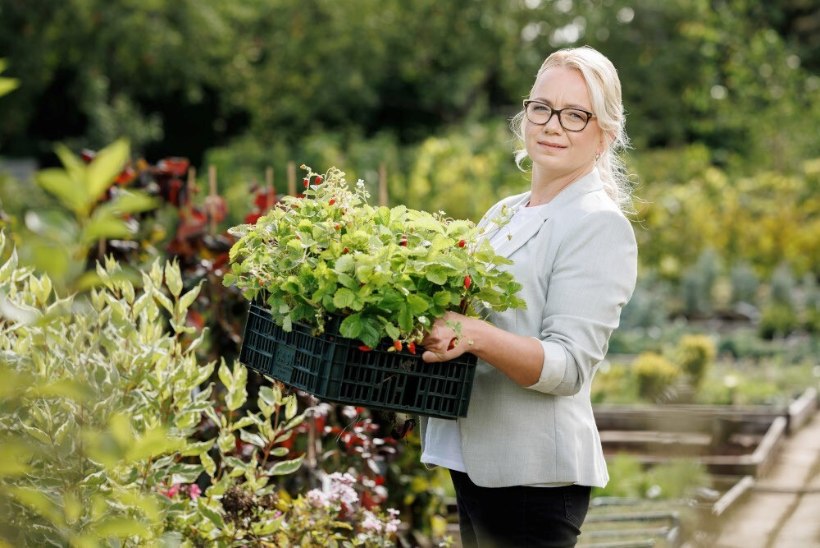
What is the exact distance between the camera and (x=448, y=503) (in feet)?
14.0

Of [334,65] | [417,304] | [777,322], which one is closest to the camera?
[417,304]

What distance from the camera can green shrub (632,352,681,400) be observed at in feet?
22.2

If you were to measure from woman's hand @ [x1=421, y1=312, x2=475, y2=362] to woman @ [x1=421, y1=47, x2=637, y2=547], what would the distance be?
6cm

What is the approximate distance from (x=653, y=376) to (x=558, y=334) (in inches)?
193

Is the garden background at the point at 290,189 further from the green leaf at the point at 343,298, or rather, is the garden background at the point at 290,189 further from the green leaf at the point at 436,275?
the green leaf at the point at 436,275

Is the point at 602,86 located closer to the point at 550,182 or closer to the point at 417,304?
the point at 550,182

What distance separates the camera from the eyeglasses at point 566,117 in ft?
7.09

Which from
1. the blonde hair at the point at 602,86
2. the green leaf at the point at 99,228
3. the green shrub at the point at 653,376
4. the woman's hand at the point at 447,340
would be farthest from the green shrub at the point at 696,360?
the green leaf at the point at 99,228

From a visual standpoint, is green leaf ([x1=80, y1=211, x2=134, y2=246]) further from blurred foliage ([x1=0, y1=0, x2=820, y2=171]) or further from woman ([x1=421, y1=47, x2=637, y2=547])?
blurred foliage ([x1=0, y1=0, x2=820, y2=171])

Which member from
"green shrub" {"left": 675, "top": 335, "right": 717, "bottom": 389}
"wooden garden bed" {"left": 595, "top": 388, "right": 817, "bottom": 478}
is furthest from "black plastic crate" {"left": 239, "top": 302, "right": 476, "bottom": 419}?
"green shrub" {"left": 675, "top": 335, "right": 717, "bottom": 389}

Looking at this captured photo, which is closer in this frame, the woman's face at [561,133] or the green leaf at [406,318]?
the green leaf at [406,318]

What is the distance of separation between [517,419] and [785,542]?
249cm

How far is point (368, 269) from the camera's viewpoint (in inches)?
76.0

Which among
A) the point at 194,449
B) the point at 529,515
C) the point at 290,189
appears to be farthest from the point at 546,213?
the point at 290,189
